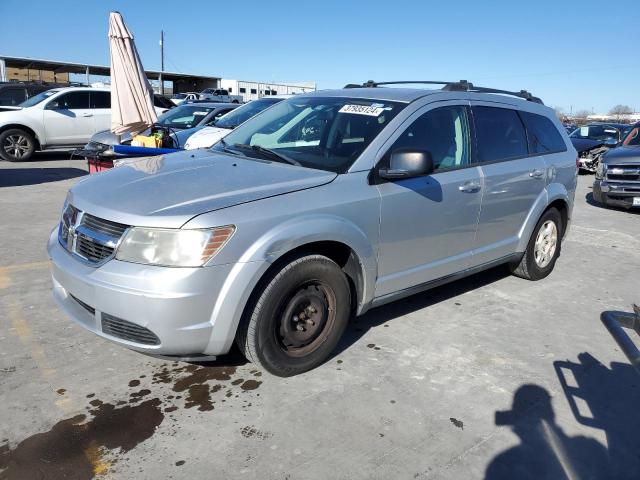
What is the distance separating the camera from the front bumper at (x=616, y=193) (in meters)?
9.16

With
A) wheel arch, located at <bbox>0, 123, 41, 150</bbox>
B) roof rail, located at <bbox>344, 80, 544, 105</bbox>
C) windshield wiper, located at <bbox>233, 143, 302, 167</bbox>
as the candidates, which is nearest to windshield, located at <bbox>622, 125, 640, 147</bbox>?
roof rail, located at <bbox>344, 80, 544, 105</bbox>

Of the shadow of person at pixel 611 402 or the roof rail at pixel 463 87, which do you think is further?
the roof rail at pixel 463 87

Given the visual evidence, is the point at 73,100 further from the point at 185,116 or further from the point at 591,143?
the point at 591,143

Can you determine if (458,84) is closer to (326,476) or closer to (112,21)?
(326,476)

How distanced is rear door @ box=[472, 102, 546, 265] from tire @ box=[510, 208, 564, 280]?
0.38 metres

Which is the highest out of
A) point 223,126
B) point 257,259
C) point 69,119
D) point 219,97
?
point 219,97

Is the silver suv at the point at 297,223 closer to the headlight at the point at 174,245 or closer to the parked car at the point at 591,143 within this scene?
the headlight at the point at 174,245

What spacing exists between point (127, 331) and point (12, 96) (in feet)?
46.0

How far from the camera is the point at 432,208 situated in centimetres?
367

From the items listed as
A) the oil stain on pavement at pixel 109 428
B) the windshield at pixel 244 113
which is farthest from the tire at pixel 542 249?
the windshield at pixel 244 113

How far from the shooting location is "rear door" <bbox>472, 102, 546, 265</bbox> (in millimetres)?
4203

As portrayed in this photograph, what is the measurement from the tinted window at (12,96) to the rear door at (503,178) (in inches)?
537

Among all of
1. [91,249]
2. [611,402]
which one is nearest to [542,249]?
[611,402]

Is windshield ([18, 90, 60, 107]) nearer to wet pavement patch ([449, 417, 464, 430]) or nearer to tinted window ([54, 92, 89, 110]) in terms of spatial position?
tinted window ([54, 92, 89, 110])
